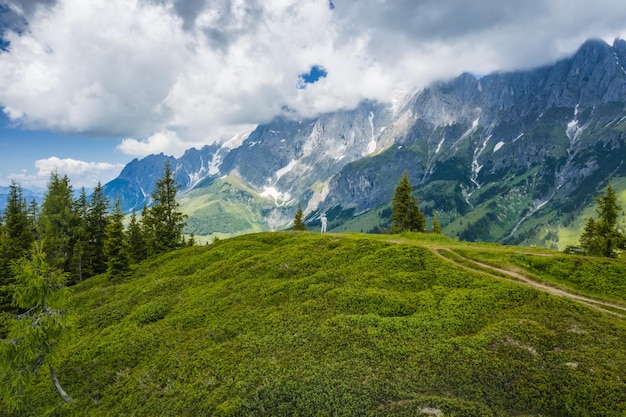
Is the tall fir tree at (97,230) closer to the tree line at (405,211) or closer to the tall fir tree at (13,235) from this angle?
the tall fir tree at (13,235)

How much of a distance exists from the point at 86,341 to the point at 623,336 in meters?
33.8

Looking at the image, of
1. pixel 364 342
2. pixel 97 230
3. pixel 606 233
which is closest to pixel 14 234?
pixel 97 230

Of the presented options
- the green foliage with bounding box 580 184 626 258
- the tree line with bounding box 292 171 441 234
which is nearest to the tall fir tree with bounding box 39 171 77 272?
the tree line with bounding box 292 171 441 234

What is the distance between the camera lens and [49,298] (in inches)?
818

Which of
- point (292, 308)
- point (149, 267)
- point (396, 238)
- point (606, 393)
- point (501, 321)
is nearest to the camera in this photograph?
point (606, 393)

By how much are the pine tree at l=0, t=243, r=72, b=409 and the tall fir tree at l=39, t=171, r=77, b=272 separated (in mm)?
41380

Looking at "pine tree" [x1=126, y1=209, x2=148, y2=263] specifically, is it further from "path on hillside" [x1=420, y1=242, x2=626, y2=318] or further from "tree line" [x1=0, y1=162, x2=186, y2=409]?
"path on hillside" [x1=420, y1=242, x2=626, y2=318]

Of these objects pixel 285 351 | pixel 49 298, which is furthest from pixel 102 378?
pixel 285 351

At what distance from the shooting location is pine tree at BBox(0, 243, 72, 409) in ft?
62.3

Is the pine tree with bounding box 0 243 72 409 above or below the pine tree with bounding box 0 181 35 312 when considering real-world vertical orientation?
below

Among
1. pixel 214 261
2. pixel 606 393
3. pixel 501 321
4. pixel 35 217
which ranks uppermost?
pixel 35 217

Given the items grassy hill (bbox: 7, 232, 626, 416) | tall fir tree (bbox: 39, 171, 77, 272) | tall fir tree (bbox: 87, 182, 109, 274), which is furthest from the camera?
tall fir tree (bbox: 87, 182, 109, 274)

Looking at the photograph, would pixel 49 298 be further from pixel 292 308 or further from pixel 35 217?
pixel 35 217

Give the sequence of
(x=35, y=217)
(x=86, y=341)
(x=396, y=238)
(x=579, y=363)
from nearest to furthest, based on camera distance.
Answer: (x=579, y=363)
(x=86, y=341)
(x=396, y=238)
(x=35, y=217)
